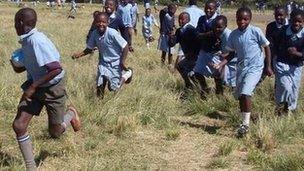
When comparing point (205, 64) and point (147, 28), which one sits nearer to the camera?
point (205, 64)

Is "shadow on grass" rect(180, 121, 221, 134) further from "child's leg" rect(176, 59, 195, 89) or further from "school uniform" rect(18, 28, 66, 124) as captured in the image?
"school uniform" rect(18, 28, 66, 124)

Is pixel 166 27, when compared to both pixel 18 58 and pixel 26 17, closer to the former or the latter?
pixel 18 58

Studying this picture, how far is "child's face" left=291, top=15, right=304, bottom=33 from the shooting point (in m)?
7.75

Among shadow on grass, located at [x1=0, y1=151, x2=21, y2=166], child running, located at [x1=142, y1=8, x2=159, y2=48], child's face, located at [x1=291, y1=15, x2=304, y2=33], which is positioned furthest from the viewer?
child running, located at [x1=142, y1=8, x2=159, y2=48]

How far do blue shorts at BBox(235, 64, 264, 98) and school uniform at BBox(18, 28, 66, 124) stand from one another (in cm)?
245

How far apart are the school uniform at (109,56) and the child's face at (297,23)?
7.65 feet

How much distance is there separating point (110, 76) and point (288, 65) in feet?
8.01

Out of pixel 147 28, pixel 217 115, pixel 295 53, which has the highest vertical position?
pixel 295 53

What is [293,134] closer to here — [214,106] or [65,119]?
[214,106]

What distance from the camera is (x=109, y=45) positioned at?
8047mm

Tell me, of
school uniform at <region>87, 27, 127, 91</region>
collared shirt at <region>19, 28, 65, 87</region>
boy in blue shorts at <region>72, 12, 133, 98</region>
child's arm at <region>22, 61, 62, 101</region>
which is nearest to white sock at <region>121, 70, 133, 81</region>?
boy in blue shorts at <region>72, 12, 133, 98</region>

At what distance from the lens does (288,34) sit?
7.95 m

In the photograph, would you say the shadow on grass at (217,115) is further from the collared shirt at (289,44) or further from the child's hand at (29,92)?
the child's hand at (29,92)

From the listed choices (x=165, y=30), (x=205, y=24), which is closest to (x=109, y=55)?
(x=205, y=24)
